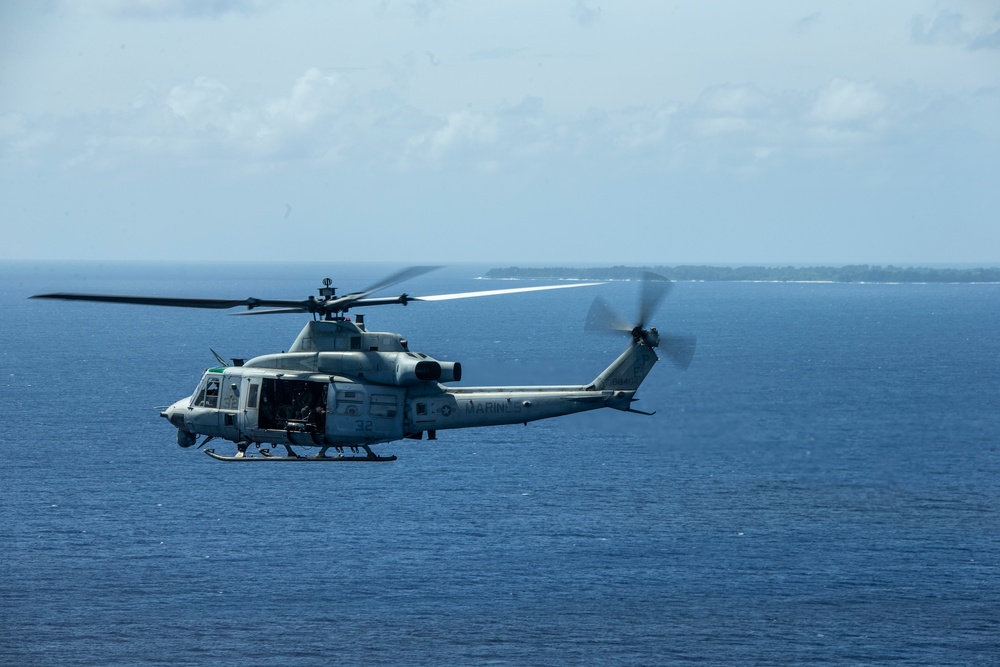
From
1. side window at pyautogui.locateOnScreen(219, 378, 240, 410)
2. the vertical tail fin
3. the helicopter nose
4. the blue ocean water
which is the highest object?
the vertical tail fin

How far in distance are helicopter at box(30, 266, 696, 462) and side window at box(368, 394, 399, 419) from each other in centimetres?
4

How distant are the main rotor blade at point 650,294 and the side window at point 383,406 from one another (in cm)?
998

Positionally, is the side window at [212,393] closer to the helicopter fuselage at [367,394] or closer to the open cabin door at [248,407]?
the helicopter fuselage at [367,394]

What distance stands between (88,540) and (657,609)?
53137 millimetres

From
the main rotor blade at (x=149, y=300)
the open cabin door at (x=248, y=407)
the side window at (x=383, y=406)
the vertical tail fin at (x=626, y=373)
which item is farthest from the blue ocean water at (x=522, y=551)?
the main rotor blade at (x=149, y=300)

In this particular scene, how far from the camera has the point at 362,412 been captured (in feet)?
140

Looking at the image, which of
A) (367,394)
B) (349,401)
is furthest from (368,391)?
(349,401)

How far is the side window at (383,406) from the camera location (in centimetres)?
4272

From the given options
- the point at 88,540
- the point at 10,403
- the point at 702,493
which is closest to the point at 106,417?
the point at 10,403

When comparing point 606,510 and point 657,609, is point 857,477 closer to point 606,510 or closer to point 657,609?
point 606,510

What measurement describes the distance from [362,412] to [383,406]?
0.80 metres

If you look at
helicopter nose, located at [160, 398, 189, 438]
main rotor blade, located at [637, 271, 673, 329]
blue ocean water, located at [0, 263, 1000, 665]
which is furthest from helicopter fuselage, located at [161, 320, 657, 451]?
blue ocean water, located at [0, 263, 1000, 665]

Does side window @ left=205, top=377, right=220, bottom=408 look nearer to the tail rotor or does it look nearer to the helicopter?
the helicopter

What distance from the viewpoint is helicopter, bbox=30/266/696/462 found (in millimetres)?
42656
